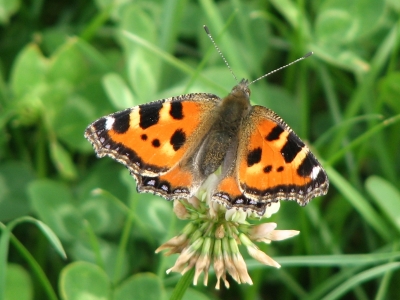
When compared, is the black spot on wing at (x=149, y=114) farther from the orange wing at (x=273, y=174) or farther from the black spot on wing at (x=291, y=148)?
the black spot on wing at (x=291, y=148)

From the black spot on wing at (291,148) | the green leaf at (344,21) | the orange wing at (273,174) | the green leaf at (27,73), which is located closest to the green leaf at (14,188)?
the green leaf at (27,73)

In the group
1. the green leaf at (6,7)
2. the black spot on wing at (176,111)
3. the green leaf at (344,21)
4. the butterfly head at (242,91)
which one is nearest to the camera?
the black spot on wing at (176,111)

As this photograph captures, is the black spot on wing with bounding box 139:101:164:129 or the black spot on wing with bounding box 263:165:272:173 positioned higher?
the black spot on wing with bounding box 139:101:164:129

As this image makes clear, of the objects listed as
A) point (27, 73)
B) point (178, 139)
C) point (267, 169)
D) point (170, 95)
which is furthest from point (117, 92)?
point (267, 169)

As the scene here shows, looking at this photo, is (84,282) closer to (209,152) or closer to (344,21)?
(209,152)

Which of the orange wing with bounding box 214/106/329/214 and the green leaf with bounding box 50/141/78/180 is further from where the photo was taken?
the green leaf with bounding box 50/141/78/180

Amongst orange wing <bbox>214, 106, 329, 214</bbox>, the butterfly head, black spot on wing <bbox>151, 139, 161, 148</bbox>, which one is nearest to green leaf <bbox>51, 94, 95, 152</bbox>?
the butterfly head

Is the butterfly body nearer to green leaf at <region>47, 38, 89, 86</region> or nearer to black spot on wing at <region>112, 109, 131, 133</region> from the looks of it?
black spot on wing at <region>112, 109, 131, 133</region>
